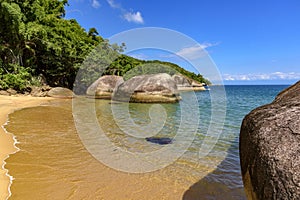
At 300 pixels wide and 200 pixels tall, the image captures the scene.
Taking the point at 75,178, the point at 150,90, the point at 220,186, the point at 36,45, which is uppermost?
the point at 36,45

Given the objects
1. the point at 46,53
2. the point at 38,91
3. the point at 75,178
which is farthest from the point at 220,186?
the point at 46,53

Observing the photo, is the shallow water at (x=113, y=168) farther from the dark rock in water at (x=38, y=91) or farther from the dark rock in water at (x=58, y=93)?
the dark rock in water at (x=58, y=93)

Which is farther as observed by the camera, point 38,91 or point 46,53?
point 46,53

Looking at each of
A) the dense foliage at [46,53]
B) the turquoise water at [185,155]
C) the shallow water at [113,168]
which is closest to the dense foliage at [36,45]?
the dense foliage at [46,53]

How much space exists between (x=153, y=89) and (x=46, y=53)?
1214 cm

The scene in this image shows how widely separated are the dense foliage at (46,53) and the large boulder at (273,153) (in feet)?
30.1

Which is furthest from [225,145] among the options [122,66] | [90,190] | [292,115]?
[122,66]

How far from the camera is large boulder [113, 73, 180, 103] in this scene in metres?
14.9

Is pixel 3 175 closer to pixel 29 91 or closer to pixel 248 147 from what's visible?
pixel 248 147

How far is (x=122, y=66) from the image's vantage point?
86.8 ft

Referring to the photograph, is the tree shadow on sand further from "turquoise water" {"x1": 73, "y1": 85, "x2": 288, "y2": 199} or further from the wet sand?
the wet sand

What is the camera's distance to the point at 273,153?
1.43 metres

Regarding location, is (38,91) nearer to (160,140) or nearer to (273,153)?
(160,140)

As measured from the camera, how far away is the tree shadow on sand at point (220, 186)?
301 centimetres
